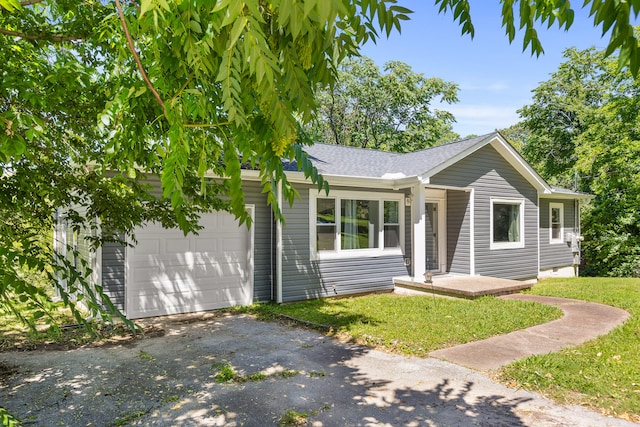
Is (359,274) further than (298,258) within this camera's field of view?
Yes

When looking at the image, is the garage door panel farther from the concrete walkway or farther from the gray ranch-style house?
the concrete walkway

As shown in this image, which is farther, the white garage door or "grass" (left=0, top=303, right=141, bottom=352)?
the white garage door

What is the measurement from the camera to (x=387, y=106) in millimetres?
25797

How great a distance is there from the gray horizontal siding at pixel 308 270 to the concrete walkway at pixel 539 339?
424 centimetres

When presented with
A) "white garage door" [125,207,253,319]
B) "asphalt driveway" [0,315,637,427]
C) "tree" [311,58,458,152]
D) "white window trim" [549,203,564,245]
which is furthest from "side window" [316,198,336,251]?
"tree" [311,58,458,152]

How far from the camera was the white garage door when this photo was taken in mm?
8008

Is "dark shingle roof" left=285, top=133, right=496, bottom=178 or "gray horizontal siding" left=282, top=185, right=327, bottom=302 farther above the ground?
"dark shingle roof" left=285, top=133, right=496, bottom=178

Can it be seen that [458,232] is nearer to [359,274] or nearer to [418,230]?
[418,230]

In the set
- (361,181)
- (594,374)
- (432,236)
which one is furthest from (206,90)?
(432,236)

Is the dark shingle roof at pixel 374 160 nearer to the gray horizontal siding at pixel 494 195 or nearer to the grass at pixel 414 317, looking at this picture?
the gray horizontal siding at pixel 494 195

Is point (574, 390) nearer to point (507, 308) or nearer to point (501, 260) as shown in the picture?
point (507, 308)

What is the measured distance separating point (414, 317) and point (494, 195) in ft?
20.3

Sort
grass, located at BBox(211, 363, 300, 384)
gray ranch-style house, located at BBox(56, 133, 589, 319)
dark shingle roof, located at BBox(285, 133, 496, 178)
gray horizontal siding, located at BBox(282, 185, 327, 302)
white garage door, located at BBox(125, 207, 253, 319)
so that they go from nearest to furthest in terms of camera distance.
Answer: grass, located at BBox(211, 363, 300, 384) < white garage door, located at BBox(125, 207, 253, 319) < gray ranch-style house, located at BBox(56, 133, 589, 319) < gray horizontal siding, located at BBox(282, 185, 327, 302) < dark shingle roof, located at BBox(285, 133, 496, 178)

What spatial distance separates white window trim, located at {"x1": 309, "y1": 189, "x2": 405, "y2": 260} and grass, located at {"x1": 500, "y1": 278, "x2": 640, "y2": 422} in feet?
17.2
